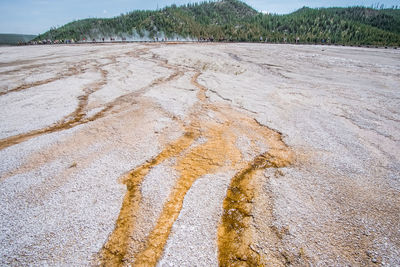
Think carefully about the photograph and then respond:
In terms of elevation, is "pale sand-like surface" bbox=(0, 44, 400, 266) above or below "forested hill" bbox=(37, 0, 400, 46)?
below

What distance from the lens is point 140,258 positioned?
1487 mm

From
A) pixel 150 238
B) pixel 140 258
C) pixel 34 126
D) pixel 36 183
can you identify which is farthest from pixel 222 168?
pixel 34 126

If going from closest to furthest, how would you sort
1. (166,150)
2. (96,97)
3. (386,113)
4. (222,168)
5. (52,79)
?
(222,168) → (166,150) → (386,113) → (96,97) → (52,79)

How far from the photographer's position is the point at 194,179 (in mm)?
2262

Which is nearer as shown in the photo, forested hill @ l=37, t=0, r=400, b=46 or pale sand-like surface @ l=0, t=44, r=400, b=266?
pale sand-like surface @ l=0, t=44, r=400, b=266

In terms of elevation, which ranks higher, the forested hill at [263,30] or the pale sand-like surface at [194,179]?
the forested hill at [263,30]

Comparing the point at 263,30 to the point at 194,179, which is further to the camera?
the point at 263,30

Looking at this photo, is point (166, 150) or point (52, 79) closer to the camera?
point (166, 150)

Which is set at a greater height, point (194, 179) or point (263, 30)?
point (263, 30)

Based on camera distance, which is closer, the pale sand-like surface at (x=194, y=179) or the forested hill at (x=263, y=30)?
the pale sand-like surface at (x=194, y=179)

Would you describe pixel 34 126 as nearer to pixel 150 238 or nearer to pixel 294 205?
pixel 150 238

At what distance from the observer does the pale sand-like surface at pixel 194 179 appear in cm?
155

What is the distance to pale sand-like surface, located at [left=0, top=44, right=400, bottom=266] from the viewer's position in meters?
1.55

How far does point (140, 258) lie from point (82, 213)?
0.76 m
